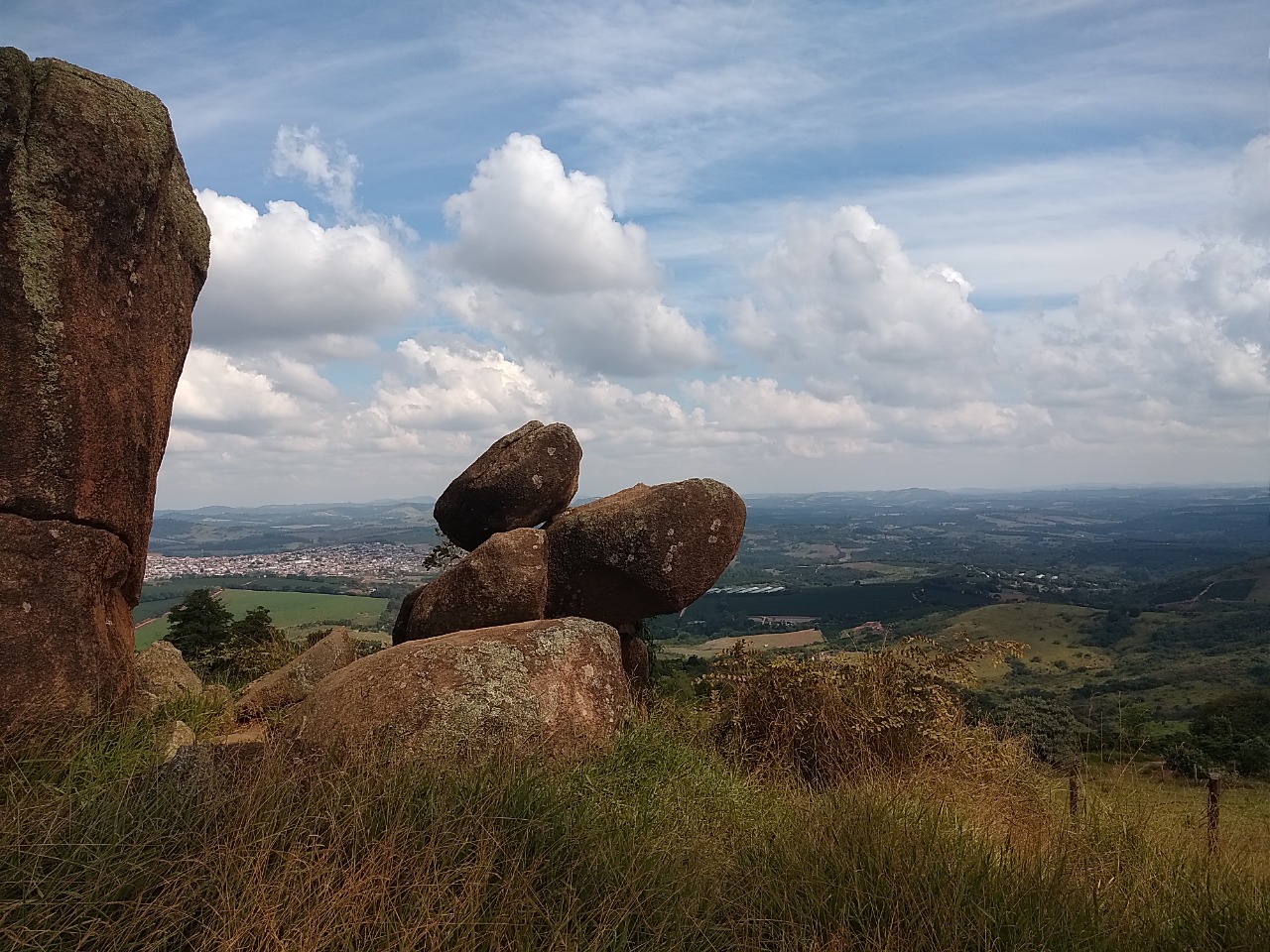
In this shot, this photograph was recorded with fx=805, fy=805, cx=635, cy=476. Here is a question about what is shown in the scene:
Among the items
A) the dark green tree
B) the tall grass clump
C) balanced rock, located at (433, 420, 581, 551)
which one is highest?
balanced rock, located at (433, 420, 581, 551)

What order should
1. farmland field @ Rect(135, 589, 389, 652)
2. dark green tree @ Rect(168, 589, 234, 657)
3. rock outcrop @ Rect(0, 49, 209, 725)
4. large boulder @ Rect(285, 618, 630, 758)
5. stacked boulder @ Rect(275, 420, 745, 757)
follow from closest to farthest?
rock outcrop @ Rect(0, 49, 209, 725) < large boulder @ Rect(285, 618, 630, 758) < stacked boulder @ Rect(275, 420, 745, 757) < dark green tree @ Rect(168, 589, 234, 657) < farmland field @ Rect(135, 589, 389, 652)

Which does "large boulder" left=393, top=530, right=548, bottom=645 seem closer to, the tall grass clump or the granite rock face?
the granite rock face

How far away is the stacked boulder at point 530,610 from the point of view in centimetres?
870

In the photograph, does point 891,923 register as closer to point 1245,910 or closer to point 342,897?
point 1245,910

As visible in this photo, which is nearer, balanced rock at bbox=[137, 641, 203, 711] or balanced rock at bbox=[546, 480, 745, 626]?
balanced rock at bbox=[137, 641, 203, 711]

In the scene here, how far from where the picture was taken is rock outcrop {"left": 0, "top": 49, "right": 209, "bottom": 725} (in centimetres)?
770

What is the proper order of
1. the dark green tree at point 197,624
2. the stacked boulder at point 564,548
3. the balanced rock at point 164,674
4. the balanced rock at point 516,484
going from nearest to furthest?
the balanced rock at point 164,674, the stacked boulder at point 564,548, the balanced rock at point 516,484, the dark green tree at point 197,624

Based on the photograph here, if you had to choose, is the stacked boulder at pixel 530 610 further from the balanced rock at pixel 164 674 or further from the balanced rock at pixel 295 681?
the balanced rock at pixel 164 674

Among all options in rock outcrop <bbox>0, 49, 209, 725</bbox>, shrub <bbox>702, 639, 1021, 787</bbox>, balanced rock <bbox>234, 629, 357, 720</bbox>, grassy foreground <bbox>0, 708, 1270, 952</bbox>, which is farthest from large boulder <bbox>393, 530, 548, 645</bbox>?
grassy foreground <bbox>0, 708, 1270, 952</bbox>

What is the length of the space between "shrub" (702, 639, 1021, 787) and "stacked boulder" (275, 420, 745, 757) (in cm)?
190

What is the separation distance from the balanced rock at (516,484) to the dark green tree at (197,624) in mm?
11866

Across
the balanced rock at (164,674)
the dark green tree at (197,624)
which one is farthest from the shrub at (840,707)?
the dark green tree at (197,624)

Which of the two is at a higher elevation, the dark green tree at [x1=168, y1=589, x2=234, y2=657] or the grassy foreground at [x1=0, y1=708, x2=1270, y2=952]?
the grassy foreground at [x1=0, y1=708, x2=1270, y2=952]

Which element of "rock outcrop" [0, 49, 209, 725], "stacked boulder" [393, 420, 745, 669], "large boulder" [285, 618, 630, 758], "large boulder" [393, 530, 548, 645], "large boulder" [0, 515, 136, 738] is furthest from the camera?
"stacked boulder" [393, 420, 745, 669]
